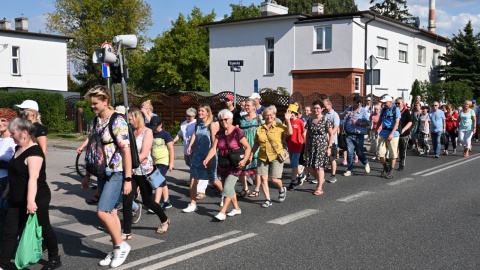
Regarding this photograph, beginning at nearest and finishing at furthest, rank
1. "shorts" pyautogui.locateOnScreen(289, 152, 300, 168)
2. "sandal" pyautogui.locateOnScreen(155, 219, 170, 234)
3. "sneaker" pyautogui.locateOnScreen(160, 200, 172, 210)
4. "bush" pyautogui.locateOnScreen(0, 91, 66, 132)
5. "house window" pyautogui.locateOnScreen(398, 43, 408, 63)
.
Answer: "sandal" pyautogui.locateOnScreen(155, 219, 170, 234), "sneaker" pyautogui.locateOnScreen(160, 200, 172, 210), "shorts" pyautogui.locateOnScreen(289, 152, 300, 168), "bush" pyautogui.locateOnScreen(0, 91, 66, 132), "house window" pyautogui.locateOnScreen(398, 43, 408, 63)

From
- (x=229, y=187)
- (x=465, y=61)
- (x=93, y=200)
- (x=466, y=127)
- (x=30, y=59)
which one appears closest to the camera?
(x=229, y=187)

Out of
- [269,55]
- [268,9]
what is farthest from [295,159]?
[268,9]

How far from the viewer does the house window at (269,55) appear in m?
31.5

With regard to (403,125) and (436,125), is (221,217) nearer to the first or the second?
(403,125)

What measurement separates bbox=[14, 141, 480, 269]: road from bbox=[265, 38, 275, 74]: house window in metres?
22.2

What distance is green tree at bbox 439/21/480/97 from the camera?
129 feet

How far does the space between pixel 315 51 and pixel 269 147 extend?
22314 mm

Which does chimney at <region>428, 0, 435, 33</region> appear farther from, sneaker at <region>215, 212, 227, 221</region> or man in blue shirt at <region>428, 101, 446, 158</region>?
sneaker at <region>215, 212, 227, 221</region>

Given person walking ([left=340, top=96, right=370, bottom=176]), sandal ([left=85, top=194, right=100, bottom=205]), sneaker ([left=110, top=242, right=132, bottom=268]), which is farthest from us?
person walking ([left=340, top=96, right=370, bottom=176])

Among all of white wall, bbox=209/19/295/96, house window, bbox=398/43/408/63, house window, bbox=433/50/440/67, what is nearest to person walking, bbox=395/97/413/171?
white wall, bbox=209/19/295/96

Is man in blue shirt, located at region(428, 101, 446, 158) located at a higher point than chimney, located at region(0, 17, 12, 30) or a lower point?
lower

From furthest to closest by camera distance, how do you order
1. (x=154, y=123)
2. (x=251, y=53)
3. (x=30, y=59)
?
(x=30, y=59) < (x=251, y=53) < (x=154, y=123)

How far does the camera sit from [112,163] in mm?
5141

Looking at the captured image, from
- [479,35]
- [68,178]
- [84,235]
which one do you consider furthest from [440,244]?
[479,35]
